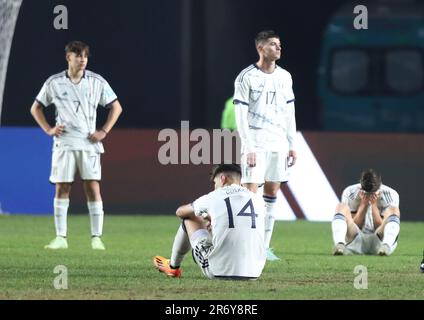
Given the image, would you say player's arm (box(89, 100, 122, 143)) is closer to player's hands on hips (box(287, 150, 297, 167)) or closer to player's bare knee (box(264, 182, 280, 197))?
player's bare knee (box(264, 182, 280, 197))

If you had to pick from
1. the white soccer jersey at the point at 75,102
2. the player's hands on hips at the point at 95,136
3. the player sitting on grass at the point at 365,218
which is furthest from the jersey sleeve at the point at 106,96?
the player sitting on grass at the point at 365,218

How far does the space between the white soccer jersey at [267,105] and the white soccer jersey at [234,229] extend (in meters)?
2.80

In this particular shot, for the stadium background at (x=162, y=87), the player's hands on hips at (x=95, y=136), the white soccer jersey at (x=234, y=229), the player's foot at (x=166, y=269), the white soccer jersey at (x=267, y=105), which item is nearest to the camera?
the white soccer jersey at (x=234, y=229)

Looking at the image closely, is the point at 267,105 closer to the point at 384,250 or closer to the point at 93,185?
the point at 384,250

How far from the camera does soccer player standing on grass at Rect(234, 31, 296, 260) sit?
1566 centimetres

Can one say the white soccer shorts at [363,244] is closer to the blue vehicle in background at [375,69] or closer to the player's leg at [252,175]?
the player's leg at [252,175]

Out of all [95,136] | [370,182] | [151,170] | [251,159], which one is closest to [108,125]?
[95,136]

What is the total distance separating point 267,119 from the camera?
1592 centimetres

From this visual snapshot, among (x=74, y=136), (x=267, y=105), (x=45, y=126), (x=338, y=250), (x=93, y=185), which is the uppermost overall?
(x=267, y=105)

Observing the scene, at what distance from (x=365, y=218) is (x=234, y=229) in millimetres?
4182

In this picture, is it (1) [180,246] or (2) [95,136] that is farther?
(2) [95,136]

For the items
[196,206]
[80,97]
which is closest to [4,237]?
[80,97]

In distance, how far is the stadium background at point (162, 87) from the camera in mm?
21859

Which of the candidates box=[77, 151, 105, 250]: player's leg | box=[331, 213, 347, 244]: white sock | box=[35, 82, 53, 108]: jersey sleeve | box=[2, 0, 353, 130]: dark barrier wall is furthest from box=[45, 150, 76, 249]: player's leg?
box=[2, 0, 353, 130]: dark barrier wall
